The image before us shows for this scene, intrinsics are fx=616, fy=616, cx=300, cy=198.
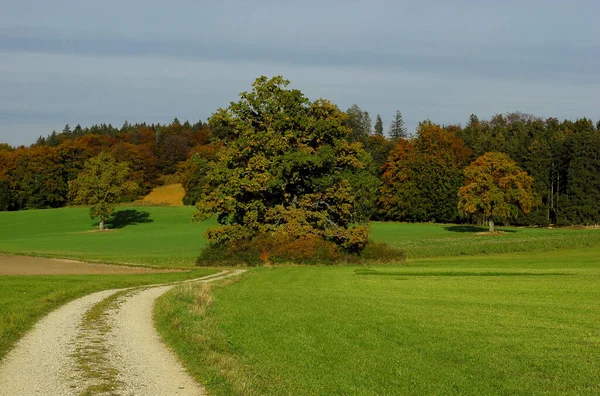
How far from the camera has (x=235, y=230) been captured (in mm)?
53531

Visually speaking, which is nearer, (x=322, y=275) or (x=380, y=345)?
(x=380, y=345)

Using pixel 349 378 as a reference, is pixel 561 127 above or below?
above

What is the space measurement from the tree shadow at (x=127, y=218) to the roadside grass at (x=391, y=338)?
80.6 metres

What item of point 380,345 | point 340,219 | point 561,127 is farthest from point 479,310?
point 561,127

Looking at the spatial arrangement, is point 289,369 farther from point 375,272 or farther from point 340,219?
point 340,219

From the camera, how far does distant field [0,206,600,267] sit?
209 feet

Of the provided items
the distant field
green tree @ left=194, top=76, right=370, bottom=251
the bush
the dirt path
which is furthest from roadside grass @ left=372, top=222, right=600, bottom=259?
the dirt path

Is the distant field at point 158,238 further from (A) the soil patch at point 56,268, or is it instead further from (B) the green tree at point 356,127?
(B) the green tree at point 356,127

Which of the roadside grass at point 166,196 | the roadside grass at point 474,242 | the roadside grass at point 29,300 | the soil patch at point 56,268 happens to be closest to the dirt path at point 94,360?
the roadside grass at point 29,300

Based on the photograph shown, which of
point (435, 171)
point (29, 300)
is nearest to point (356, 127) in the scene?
point (435, 171)

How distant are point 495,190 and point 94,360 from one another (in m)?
78.6

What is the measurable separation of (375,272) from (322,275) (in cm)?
446

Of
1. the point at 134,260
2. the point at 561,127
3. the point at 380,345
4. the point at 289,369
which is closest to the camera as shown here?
the point at 289,369

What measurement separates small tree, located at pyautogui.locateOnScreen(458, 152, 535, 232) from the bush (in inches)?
1368
